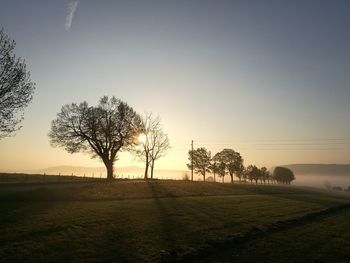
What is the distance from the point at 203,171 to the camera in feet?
417

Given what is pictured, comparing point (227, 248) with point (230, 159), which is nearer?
point (227, 248)

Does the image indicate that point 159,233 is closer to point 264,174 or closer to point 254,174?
point 254,174

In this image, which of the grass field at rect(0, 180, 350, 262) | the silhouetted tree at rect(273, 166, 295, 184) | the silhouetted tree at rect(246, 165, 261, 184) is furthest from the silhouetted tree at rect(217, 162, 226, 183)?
the grass field at rect(0, 180, 350, 262)

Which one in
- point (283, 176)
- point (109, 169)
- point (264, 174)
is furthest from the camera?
point (283, 176)

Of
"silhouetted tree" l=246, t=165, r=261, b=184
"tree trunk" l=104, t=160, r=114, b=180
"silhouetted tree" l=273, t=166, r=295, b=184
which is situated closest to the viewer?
"tree trunk" l=104, t=160, r=114, b=180

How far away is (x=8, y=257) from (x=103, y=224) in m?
8.86

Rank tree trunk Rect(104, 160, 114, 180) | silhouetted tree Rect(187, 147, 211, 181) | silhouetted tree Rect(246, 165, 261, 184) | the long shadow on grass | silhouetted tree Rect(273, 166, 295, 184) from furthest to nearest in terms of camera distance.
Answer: silhouetted tree Rect(273, 166, 295, 184) → silhouetted tree Rect(246, 165, 261, 184) → silhouetted tree Rect(187, 147, 211, 181) → tree trunk Rect(104, 160, 114, 180) → the long shadow on grass

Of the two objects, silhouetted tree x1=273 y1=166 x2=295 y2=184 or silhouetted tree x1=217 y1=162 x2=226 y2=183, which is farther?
silhouetted tree x1=273 y1=166 x2=295 y2=184

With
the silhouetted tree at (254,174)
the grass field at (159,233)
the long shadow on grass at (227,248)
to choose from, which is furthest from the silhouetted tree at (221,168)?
the long shadow on grass at (227,248)

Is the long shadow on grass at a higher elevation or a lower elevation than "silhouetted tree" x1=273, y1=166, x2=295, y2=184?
lower

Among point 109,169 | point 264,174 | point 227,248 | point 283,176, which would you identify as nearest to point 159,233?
point 227,248

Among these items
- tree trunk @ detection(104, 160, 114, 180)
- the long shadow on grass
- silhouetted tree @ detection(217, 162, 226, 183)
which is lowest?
the long shadow on grass

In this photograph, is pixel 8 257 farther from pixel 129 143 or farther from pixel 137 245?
pixel 129 143

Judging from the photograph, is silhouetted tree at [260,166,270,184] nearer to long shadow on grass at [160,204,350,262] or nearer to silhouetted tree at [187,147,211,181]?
silhouetted tree at [187,147,211,181]
